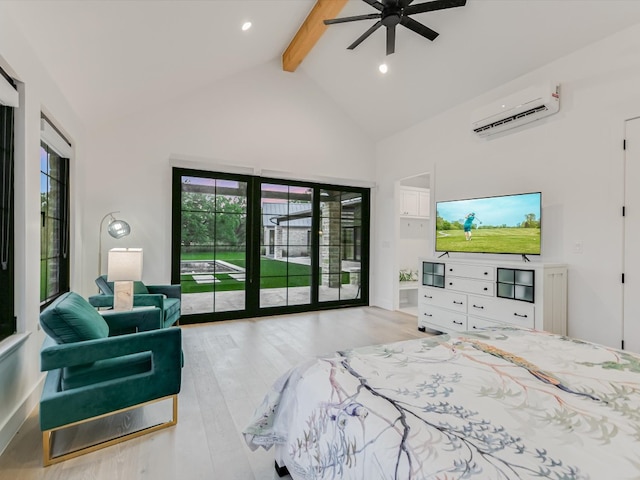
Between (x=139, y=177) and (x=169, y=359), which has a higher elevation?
(x=139, y=177)

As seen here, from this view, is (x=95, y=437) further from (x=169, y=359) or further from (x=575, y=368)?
(x=575, y=368)

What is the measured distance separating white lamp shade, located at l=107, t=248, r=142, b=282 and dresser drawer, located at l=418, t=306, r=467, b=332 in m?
3.48

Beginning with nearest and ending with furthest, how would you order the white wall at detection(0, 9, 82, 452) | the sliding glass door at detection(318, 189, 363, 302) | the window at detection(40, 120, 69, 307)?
the white wall at detection(0, 9, 82, 452) → the window at detection(40, 120, 69, 307) → the sliding glass door at detection(318, 189, 363, 302)

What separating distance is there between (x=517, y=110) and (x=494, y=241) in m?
1.50

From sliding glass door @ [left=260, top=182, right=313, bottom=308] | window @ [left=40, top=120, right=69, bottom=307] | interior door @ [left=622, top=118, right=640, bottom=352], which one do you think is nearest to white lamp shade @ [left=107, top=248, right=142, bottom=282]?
window @ [left=40, top=120, right=69, bottom=307]

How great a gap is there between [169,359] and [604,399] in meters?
2.21

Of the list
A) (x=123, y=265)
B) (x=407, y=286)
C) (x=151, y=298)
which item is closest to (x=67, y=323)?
(x=123, y=265)

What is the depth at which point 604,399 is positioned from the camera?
1.18 m

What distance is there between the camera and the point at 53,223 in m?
3.23

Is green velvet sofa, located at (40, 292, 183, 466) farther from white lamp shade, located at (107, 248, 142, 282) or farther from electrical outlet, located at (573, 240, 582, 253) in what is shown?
electrical outlet, located at (573, 240, 582, 253)

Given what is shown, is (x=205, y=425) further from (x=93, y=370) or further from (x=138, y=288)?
(x=138, y=288)

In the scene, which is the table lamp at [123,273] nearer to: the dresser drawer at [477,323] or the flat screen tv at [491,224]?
the dresser drawer at [477,323]

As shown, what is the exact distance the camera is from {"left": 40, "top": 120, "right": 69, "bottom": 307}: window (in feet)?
9.37

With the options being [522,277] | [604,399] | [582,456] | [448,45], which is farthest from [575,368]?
[448,45]
